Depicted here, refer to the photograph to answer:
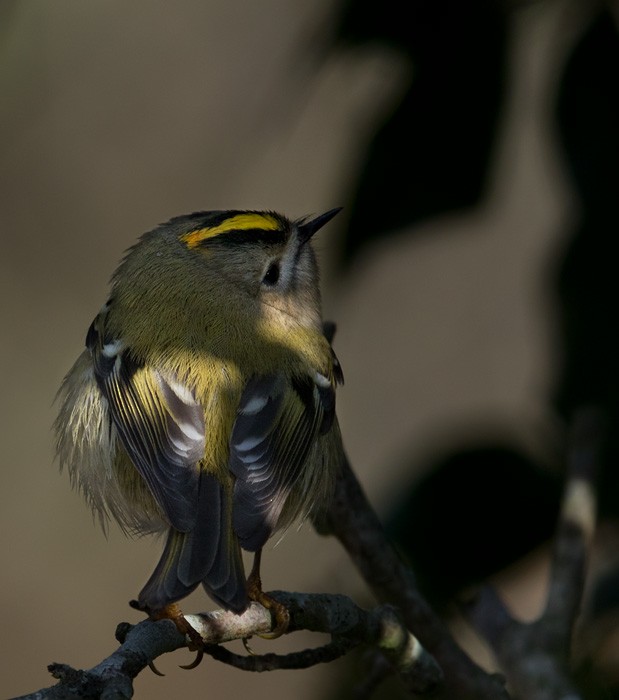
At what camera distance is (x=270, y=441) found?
2039 millimetres

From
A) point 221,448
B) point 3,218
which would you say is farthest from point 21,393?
point 221,448

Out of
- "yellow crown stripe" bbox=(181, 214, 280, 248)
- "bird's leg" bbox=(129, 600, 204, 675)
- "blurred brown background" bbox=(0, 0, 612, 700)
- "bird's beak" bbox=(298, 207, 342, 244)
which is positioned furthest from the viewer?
"blurred brown background" bbox=(0, 0, 612, 700)

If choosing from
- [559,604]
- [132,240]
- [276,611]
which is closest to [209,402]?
[276,611]

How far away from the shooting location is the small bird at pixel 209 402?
184 cm

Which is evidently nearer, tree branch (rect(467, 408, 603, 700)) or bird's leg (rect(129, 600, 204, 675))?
bird's leg (rect(129, 600, 204, 675))

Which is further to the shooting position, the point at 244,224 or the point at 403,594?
the point at 244,224

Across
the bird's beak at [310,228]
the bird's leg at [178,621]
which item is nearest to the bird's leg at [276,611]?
the bird's leg at [178,621]

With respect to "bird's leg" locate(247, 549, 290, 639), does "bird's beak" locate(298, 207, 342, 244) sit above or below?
above

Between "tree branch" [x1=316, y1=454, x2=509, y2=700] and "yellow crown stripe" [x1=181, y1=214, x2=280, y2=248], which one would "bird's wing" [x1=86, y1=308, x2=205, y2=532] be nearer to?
"tree branch" [x1=316, y1=454, x2=509, y2=700]

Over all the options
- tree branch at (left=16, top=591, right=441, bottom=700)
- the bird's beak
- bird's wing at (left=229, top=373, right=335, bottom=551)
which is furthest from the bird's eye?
tree branch at (left=16, top=591, right=441, bottom=700)

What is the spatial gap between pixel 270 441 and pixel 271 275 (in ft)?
2.08

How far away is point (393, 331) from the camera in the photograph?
176 inches

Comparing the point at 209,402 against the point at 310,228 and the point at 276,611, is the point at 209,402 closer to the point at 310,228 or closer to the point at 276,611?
the point at 276,611

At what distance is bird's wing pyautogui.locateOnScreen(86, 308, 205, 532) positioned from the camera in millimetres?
1871
